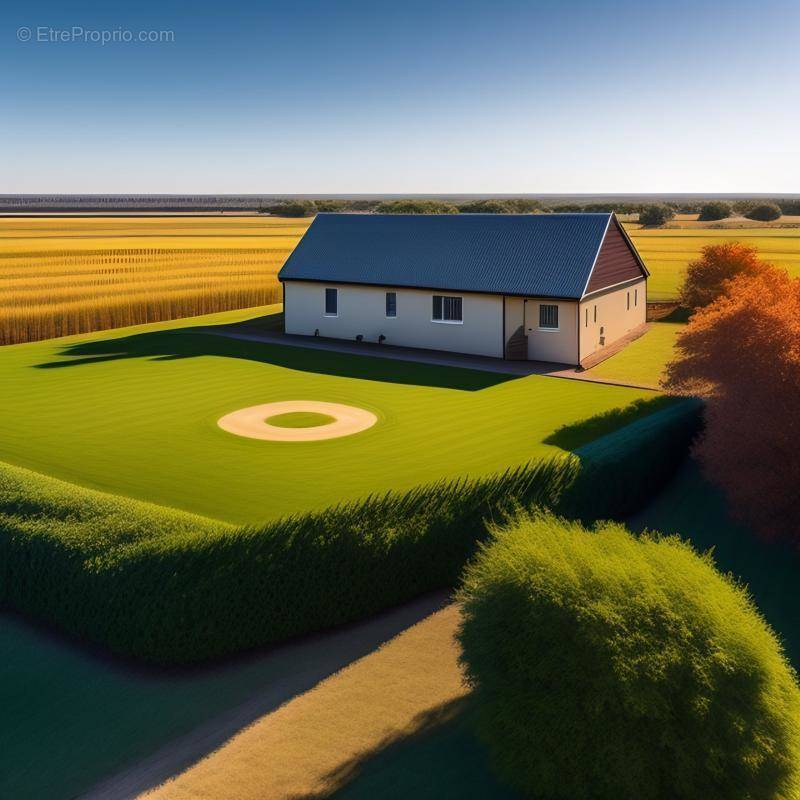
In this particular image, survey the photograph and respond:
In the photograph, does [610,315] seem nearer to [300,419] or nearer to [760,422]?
[300,419]

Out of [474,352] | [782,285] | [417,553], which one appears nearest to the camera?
[417,553]

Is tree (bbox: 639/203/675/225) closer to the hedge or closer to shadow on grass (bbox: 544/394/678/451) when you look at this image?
shadow on grass (bbox: 544/394/678/451)

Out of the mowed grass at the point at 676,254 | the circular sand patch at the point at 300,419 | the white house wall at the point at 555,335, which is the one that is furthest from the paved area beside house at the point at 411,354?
the mowed grass at the point at 676,254

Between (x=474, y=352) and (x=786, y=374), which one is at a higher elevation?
(x=786, y=374)

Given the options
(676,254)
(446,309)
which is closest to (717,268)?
(446,309)

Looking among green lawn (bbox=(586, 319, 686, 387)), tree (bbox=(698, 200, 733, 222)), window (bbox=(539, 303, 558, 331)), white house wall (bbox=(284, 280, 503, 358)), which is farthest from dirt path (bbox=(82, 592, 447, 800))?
tree (bbox=(698, 200, 733, 222))

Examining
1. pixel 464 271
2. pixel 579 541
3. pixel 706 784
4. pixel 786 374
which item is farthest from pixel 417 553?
pixel 464 271

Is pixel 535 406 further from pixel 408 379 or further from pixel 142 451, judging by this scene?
pixel 142 451
